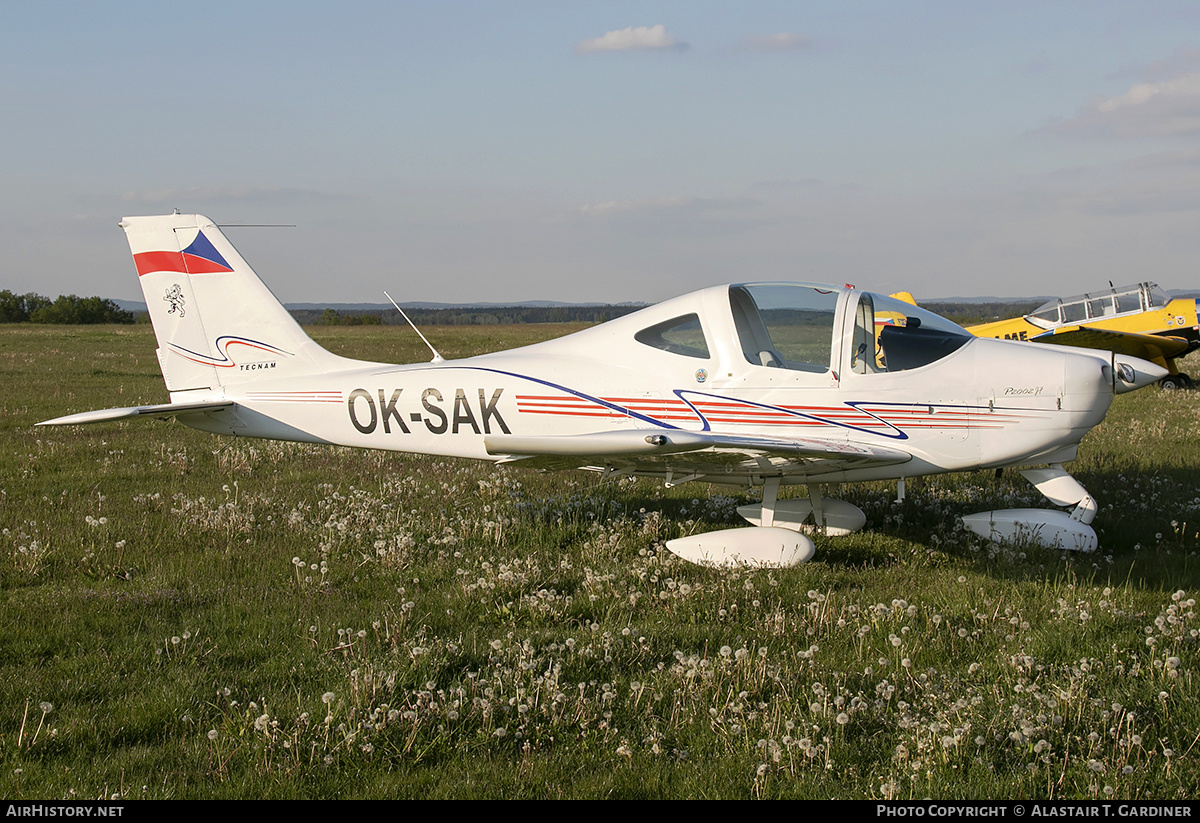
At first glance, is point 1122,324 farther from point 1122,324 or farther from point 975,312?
point 975,312

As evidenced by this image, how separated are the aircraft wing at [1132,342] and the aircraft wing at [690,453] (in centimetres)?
1434

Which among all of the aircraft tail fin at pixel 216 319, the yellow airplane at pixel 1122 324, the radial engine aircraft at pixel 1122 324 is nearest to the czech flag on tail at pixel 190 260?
the aircraft tail fin at pixel 216 319

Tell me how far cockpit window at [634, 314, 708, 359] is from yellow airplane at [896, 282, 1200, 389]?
47.9 feet

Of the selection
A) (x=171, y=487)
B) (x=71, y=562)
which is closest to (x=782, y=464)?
(x=71, y=562)

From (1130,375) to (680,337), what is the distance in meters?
3.34

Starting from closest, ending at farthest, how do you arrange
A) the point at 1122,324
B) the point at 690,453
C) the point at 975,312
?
the point at 690,453 < the point at 1122,324 < the point at 975,312

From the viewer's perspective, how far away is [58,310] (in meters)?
81.2

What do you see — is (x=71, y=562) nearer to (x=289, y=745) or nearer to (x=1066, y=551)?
(x=289, y=745)

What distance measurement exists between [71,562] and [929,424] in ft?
20.5

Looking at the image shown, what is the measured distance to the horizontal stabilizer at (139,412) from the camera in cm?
626

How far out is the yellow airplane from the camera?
18438mm

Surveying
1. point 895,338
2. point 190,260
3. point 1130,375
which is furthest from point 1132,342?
point 190,260

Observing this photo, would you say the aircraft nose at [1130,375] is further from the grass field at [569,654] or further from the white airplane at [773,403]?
the grass field at [569,654]

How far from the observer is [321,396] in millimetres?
7293
